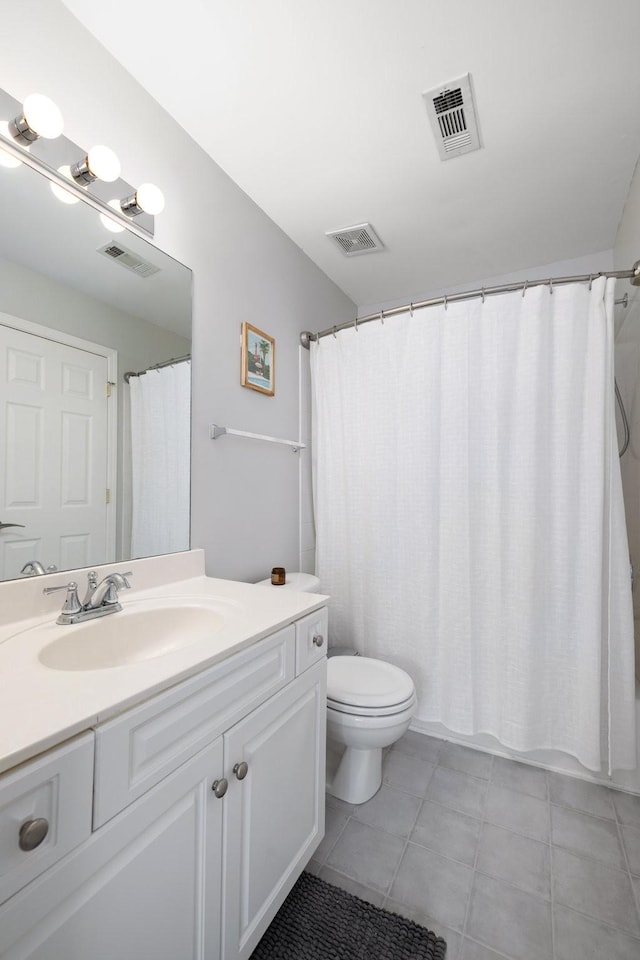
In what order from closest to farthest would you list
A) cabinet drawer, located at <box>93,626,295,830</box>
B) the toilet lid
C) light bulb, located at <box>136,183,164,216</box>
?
cabinet drawer, located at <box>93,626,295,830</box>, light bulb, located at <box>136,183,164,216</box>, the toilet lid

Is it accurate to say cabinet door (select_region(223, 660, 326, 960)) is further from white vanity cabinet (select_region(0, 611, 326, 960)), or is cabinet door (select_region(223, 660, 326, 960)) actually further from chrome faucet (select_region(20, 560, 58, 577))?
chrome faucet (select_region(20, 560, 58, 577))

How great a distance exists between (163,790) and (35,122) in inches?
56.1

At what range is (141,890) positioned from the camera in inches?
25.6

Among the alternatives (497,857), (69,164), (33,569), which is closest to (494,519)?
(497,857)

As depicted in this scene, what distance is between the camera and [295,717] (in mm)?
1062

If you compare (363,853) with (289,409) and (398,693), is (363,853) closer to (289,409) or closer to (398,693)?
(398,693)

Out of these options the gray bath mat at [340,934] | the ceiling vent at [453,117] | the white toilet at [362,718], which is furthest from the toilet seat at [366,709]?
the ceiling vent at [453,117]

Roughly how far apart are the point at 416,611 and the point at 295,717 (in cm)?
97

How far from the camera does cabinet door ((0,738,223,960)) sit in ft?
1.69

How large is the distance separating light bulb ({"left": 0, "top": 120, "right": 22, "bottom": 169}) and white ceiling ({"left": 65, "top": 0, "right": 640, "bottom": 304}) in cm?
49

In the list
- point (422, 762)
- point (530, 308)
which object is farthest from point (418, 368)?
point (422, 762)

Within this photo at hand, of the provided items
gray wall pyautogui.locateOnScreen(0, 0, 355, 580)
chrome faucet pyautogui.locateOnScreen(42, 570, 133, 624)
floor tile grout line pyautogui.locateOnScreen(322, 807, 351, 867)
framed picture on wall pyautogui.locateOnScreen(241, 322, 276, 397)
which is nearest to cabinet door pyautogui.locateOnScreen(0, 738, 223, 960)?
chrome faucet pyautogui.locateOnScreen(42, 570, 133, 624)

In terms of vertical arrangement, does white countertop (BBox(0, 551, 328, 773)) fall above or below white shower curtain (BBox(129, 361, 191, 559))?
below

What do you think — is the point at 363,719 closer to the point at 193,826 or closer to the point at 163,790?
the point at 193,826
